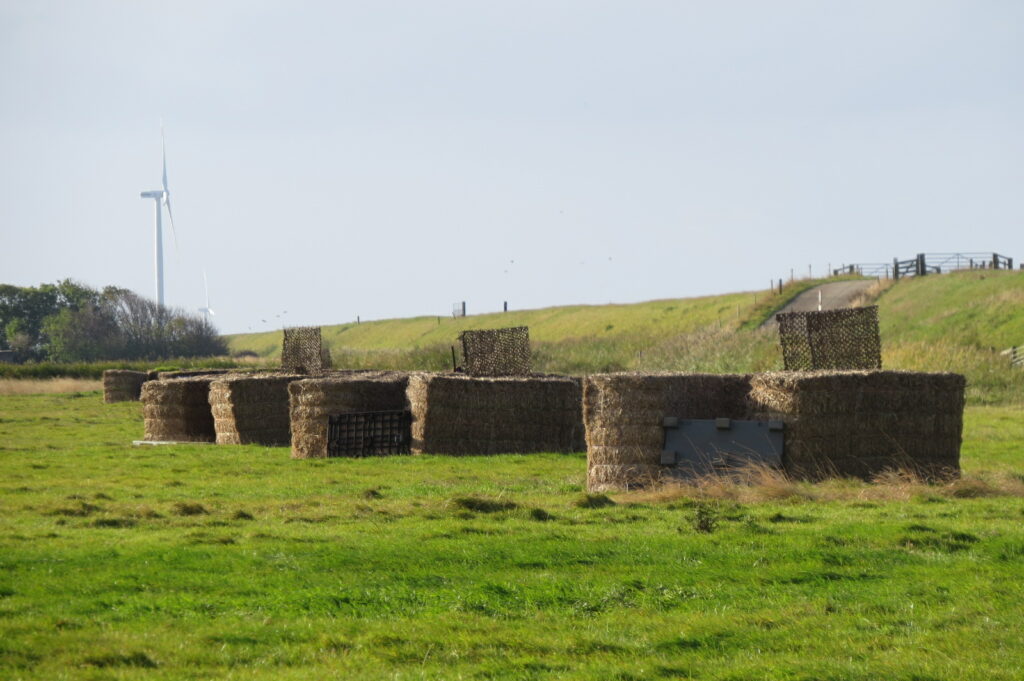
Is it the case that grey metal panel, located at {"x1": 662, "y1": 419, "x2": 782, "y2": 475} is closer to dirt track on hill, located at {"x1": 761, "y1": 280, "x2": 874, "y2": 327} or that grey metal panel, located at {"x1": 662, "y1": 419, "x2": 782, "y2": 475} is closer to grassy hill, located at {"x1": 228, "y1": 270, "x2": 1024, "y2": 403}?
grassy hill, located at {"x1": 228, "y1": 270, "x2": 1024, "y2": 403}

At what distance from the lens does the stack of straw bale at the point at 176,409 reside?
3866cm

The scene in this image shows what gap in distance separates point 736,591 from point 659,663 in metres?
2.87

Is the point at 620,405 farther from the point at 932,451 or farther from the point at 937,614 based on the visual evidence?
the point at 937,614

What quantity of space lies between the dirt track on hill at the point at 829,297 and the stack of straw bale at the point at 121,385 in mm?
45260

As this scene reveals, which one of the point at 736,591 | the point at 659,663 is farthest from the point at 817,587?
the point at 659,663

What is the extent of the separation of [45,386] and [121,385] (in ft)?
57.2

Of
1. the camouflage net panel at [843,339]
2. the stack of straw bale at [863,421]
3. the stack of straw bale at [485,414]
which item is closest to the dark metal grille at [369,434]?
the stack of straw bale at [485,414]

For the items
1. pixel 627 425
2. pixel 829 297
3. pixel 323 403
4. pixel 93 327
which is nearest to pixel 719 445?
pixel 627 425

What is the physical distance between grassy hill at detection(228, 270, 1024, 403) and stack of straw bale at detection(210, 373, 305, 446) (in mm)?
28132

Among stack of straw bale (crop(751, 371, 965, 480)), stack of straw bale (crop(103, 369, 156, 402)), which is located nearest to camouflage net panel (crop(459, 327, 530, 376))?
stack of straw bale (crop(751, 371, 965, 480))

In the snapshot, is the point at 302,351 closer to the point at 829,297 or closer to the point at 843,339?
the point at 843,339

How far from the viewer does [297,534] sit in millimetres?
16781

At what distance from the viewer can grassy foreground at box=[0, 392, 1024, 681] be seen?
10664 millimetres

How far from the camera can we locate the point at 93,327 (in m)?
142
